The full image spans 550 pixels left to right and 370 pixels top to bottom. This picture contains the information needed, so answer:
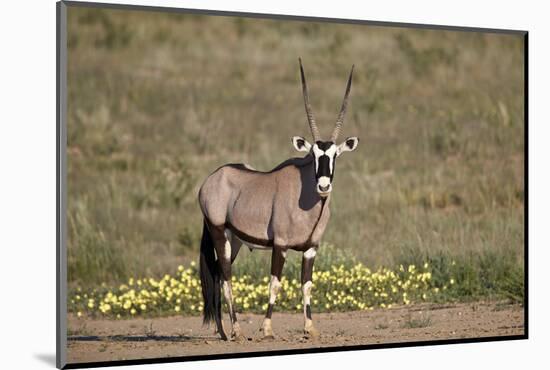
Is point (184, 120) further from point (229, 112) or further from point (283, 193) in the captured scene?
point (283, 193)

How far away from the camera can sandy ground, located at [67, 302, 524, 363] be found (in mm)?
11219

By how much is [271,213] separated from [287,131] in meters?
7.05

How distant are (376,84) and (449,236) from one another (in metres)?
4.40

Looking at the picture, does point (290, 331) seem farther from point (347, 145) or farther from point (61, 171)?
point (61, 171)

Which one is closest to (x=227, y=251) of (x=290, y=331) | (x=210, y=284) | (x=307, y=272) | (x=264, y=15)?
(x=210, y=284)

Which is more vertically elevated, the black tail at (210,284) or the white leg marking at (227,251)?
the white leg marking at (227,251)

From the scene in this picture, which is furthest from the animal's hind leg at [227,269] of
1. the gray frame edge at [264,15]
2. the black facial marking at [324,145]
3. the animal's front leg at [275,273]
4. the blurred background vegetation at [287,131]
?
the blurred background vegetation at [287,131]

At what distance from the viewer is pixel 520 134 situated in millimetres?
17312

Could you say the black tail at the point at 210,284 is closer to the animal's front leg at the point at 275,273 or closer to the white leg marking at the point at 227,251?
the white leg marking at the point at 227,251

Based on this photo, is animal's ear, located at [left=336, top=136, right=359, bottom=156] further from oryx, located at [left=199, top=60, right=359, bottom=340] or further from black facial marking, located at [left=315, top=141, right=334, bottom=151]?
black facial marking, located at [left=315, top=141, right=334, bottom=151]

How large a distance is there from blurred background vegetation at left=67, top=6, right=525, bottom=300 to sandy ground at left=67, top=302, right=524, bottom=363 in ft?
3.09

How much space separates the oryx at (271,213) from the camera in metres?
11.0

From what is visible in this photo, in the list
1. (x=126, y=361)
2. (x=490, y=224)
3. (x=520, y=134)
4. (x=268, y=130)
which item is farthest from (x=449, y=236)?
(x=126, y=361)

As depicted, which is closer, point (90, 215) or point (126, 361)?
point (126, 361)
